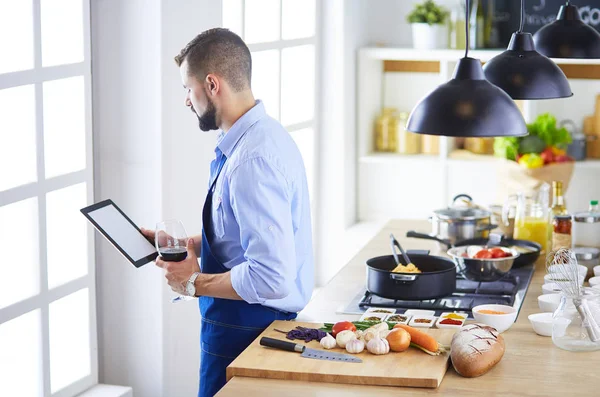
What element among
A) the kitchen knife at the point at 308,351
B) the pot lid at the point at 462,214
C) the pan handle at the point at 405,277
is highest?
the pot lid at the point at 462,214

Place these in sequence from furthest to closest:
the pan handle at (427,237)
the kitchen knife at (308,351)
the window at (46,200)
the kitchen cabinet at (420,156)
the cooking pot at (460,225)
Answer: the kitchen cabinet at (420,156) → the cooking pot at (460,225) → the pan handle at (427,237) → the window at (46,200) → the kitchen knife at (308,351)

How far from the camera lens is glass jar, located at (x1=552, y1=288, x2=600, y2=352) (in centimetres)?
247

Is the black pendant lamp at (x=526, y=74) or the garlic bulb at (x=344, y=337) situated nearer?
the garlic bulb at (x=344, y=337)

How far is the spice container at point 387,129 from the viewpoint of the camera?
5.64 m

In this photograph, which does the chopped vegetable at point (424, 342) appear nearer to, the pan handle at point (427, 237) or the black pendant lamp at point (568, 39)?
the pan handle at point (427, 237)

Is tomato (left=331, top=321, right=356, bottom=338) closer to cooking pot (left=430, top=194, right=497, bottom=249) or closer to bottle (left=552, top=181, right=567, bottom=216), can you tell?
cooking pot (left=430, top=194, right=497, bottom=249)

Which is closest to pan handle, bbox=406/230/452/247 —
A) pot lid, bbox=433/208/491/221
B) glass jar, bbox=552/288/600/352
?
pot lid, bbox=433/208/491/221

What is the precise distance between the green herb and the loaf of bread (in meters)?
3.28

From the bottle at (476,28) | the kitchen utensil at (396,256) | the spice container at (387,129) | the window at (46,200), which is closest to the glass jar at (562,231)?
the kitchen utensil at (396,256)

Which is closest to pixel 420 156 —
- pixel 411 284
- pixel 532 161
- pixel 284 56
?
pixel 532 161

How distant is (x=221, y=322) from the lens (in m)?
2.69

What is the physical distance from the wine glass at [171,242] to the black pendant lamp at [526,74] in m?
1.16

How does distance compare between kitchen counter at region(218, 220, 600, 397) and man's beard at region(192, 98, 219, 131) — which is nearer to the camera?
kitchen counter at region(218, 220, 600, 397)

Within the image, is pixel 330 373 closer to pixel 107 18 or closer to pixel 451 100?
pixel 451 100
